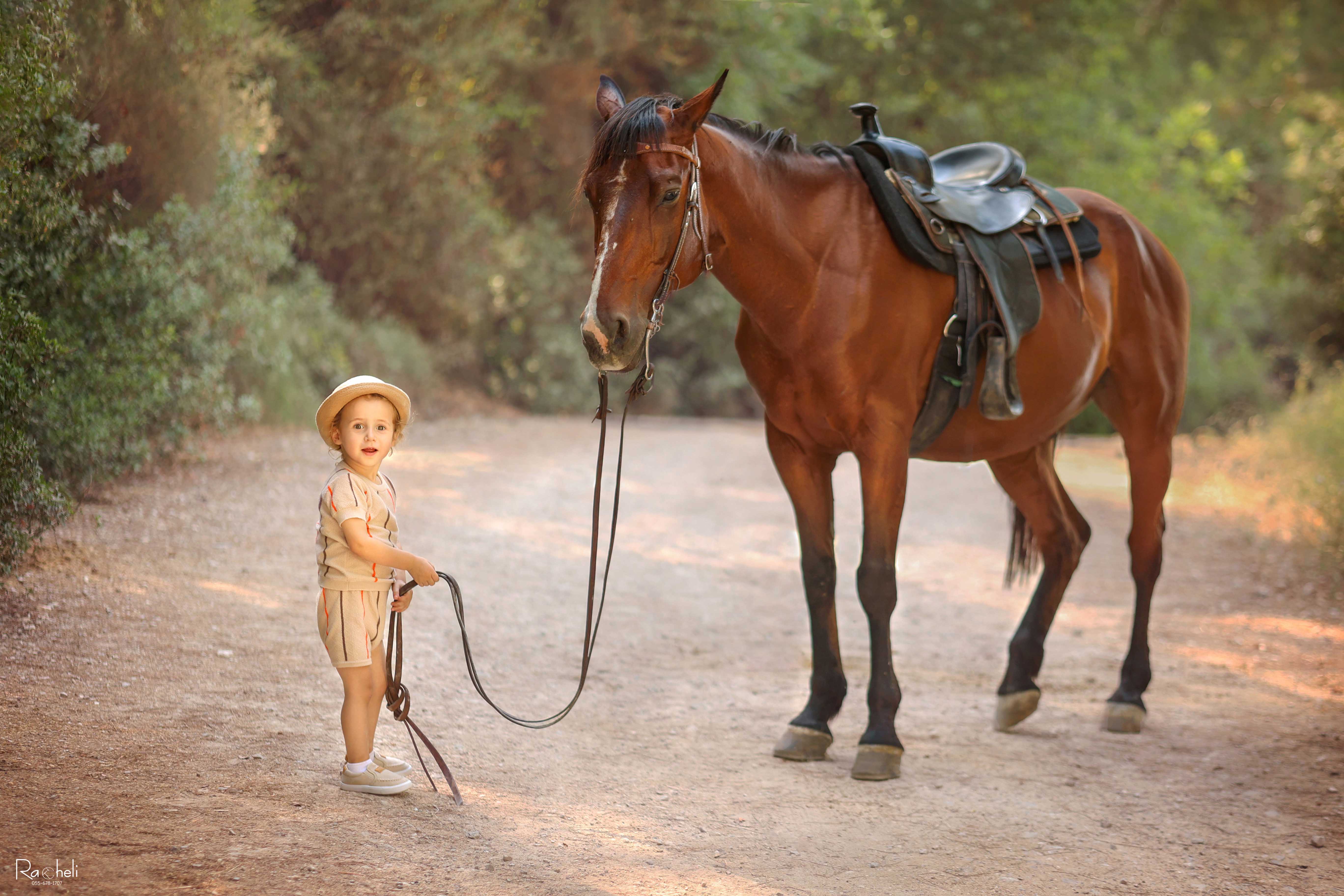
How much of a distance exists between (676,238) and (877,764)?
6.50 ft

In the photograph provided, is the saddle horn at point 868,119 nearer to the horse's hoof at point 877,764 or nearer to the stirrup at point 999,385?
the stirrup at point 999,385

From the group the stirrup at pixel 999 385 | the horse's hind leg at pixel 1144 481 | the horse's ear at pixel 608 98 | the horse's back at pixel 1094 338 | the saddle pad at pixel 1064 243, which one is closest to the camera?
the horse's ear at pixel 608 98

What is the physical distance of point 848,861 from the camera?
3.11m

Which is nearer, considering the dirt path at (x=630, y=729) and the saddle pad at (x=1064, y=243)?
the dirt path at (x=630, y=729)

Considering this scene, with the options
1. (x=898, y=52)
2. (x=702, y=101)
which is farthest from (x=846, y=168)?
(x=898, y=52)

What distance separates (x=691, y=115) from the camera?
3.42m

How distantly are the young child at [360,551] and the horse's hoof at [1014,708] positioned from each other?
2.68 metres

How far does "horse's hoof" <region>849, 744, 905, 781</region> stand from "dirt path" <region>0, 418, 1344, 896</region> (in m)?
0.07

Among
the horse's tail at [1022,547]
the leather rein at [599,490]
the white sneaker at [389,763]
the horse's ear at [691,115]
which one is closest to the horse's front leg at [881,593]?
the leather rein at [599,490]

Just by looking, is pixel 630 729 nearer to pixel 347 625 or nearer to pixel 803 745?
pixel 803 745

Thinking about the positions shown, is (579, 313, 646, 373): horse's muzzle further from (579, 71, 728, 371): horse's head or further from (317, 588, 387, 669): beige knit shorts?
(317, 588, 387, 669): beige knit shorts

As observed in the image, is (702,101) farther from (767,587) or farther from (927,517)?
(927,517)

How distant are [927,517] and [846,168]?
5.93 m

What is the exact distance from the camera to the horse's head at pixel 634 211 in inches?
128
